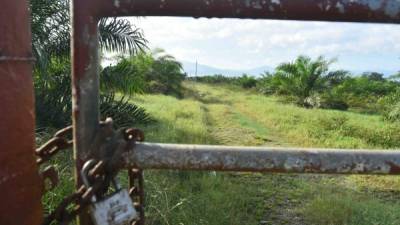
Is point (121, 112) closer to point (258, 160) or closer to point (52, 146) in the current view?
point (52, 146)

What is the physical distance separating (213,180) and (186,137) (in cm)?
258

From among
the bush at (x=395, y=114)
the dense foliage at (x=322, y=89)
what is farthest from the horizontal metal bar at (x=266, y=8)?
the dense foliage at (x=322, y=89)

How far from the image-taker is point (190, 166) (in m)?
0.95

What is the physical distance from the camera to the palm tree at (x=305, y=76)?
17.4 metres

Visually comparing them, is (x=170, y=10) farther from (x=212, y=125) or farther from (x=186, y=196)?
(x=212, y=125)

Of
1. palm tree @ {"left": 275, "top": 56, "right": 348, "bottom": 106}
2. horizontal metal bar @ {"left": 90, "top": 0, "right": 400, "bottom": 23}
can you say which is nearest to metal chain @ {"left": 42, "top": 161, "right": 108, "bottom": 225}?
horizontal metal bar @ {"left": 90, "top": 0, "right": 400, "bottom": 23}

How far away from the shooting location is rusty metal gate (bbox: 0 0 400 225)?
0.88 metres

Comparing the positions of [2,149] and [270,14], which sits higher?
[270,14]

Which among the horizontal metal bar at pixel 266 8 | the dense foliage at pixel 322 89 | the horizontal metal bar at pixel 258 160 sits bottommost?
the dense foliage at pixel 322 89

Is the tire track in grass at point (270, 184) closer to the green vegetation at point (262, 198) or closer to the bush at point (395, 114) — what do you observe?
the green vegetation at point (262, 198)

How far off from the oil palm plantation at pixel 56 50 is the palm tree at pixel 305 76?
36.3ft

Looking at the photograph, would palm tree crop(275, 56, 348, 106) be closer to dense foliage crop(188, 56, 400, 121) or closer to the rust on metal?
dense foliage crop(188, 56, 400, 121)

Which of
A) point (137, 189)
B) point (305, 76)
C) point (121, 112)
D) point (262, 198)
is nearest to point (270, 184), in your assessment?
point (262, 198)

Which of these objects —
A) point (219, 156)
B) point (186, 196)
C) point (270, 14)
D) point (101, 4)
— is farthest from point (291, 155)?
point (186, 196)
